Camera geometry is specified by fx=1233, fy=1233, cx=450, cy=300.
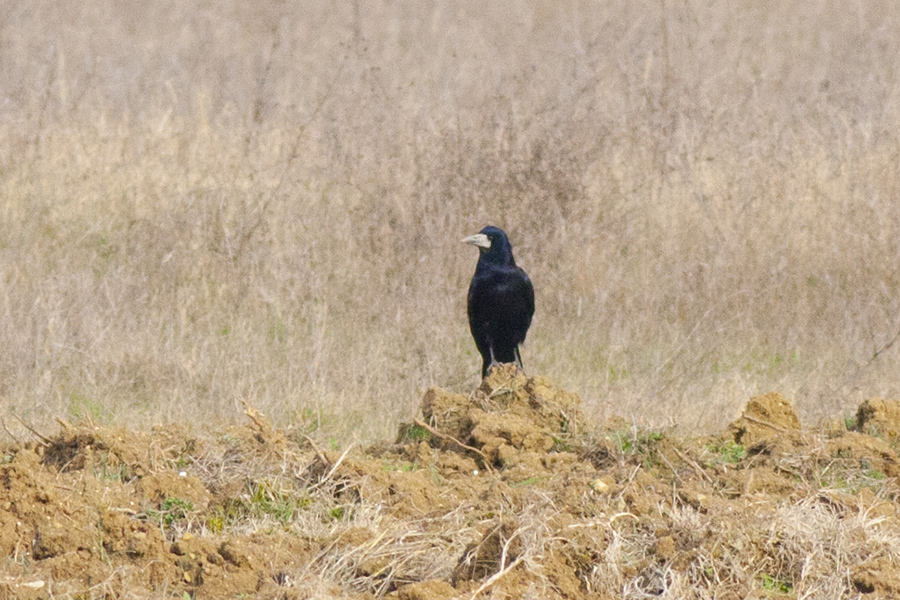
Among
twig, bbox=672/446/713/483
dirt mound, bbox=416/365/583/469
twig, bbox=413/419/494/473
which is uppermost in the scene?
twig, bbox=672/446/713/483

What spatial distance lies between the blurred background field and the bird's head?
69 centimetres

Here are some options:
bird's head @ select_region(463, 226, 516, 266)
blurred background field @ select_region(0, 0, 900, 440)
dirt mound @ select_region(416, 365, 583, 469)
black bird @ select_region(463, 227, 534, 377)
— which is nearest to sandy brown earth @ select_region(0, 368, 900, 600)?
dirt mound @ select_region(416, 365, 583, 469)

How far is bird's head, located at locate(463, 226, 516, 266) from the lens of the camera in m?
7.27

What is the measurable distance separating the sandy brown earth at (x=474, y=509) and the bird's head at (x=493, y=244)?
5.62 feet

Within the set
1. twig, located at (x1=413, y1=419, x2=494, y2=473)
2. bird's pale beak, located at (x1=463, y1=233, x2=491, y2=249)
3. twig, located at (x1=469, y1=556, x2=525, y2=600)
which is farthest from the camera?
bird's pale beak, located at (x1=463, y1=233, x2=491, y2=249)

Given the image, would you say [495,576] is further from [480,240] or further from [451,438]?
[480,240]

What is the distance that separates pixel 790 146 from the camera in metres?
10.2

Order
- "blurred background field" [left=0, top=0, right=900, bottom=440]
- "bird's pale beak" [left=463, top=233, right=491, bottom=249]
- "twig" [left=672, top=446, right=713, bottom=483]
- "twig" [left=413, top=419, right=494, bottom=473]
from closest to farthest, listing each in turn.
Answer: "twig" [left=672, top=446, right=713, bottom=483]
"twig" [left=413, top=419, right=494, bottom=473]
"blurred background field" [left=0, top=0, right=900, bottom=440]
"bird's pale beak" [left=463, top=233, right=491, bottom=249]

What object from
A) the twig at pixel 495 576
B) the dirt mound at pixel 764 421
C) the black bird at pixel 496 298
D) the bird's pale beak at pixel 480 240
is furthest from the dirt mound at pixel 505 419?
the bird's pale beak at pixel 480 240

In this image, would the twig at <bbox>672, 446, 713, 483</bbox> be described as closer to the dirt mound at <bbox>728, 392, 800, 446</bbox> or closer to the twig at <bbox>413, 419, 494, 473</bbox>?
the dirt mound at <bbox>728, 392, 800, 446</bbox>

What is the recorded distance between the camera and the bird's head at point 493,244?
23.9ft

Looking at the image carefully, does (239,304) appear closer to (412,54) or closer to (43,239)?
(43,239)

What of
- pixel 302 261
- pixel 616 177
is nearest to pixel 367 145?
pixel 302 261

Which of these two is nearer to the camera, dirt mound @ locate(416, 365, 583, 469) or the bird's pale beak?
dirt mound @ locate(416, 365, 583, 469)
